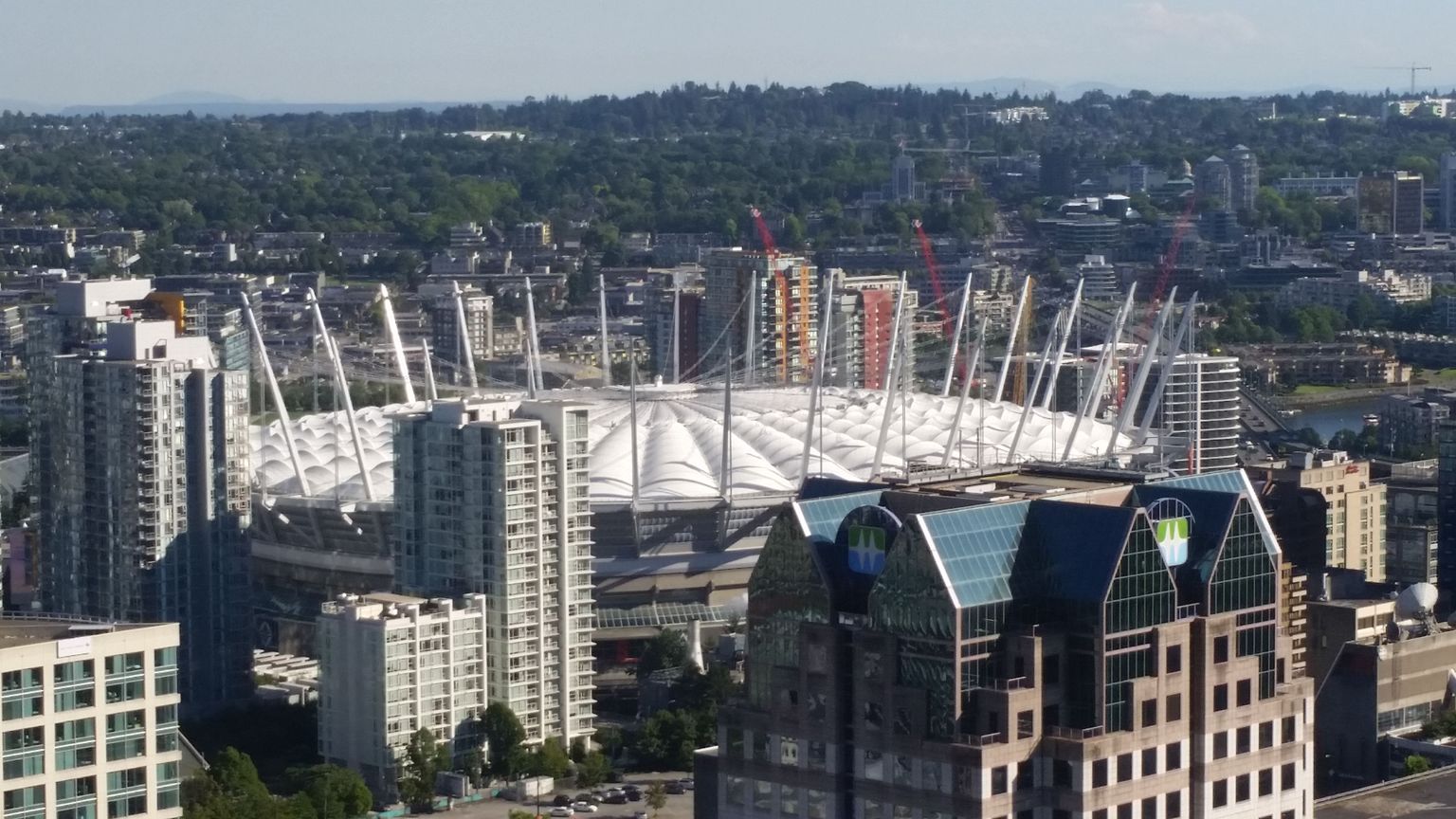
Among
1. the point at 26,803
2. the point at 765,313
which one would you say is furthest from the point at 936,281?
the point at 26,803

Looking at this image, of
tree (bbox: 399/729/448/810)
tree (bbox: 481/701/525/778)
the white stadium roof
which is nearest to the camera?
tree (bbox: 399/729/448/810)

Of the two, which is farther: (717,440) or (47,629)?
(717,440)

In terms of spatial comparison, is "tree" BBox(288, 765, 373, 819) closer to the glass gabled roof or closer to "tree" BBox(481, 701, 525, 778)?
"tree" BBox(481, 701, 525, 778)

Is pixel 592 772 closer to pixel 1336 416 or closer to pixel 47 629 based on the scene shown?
pixel 47 629

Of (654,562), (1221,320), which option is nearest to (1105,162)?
(1221,320)

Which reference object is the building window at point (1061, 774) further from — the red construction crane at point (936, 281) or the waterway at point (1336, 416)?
the red construction crane at point (936, 281)

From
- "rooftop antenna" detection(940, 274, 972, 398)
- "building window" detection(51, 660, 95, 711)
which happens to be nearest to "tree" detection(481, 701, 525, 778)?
"building window" detection(51, 660, 95, 711)

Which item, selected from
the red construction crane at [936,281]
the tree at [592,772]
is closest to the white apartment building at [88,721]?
the tree at [592,772]
